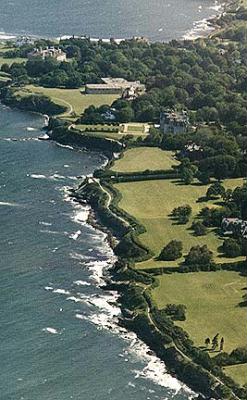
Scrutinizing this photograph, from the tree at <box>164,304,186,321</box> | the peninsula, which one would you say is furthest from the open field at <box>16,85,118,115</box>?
the tree at <box>164,304,186,321</box>

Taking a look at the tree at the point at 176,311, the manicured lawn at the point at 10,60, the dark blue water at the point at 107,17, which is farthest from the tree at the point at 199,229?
the dark blue water at the point at 107,17

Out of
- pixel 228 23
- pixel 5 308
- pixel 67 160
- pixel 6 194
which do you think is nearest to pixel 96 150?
pixel 67 160

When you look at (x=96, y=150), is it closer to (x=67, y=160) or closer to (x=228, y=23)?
(x=67, y=160)

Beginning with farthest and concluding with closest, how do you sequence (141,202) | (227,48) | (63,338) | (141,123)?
(227,48) < (141,123) < (141,202) < (63,338)

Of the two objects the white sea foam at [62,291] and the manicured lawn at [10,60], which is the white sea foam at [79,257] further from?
the manicured lawn at [10,60]

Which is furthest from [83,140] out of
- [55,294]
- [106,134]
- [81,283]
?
[55,294]

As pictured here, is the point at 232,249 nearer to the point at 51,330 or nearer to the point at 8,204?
the point at 51,330
